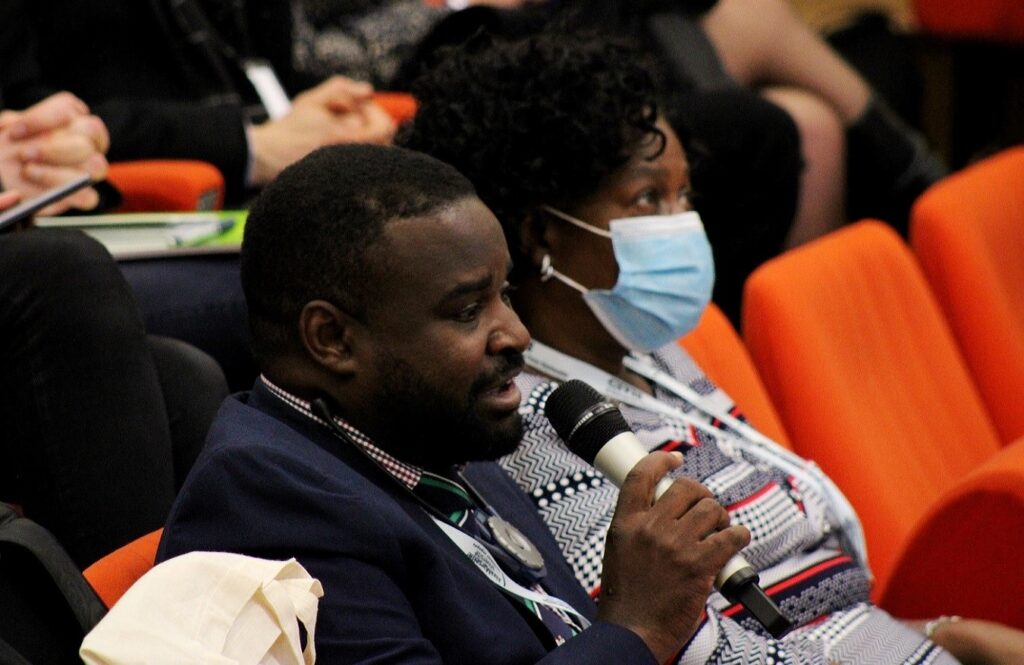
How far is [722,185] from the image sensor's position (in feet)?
10.1

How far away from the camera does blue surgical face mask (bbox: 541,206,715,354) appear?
1.97 meters

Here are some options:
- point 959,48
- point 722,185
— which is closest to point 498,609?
point 722,185

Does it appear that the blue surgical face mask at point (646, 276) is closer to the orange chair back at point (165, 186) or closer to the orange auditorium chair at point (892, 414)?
the orange auditorium chair at point (892, 414)

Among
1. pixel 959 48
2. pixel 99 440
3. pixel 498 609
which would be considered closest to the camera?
pixel 498 609

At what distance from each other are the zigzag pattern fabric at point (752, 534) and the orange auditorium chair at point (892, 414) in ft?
0.61

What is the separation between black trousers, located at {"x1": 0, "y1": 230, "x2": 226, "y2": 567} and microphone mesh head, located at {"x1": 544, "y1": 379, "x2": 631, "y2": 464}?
1.93 ft

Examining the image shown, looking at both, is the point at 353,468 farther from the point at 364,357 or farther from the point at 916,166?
the point at 916,166

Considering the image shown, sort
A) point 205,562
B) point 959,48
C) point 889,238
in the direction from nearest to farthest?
1. point 205,562
2. point 889,238
3. point 959,48

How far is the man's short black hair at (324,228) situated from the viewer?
4.33ft

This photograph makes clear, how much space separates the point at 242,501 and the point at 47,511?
2.08 feet

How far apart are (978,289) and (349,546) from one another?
190cm

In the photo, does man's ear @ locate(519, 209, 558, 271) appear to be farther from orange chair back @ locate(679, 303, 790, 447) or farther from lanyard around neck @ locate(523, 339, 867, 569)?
orange chair back @ locate(679, 303, 790, 447)

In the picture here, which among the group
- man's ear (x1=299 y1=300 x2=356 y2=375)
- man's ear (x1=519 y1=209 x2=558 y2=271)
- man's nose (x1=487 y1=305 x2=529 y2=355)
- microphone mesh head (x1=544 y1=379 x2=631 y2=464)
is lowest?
man's ear (x1=519 y1=209 x2=558 y2=271)

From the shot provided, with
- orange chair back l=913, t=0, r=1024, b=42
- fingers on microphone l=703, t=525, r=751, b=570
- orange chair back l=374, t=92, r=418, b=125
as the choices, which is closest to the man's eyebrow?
fingers on microphone l=703, t=525, r=751, b=570
